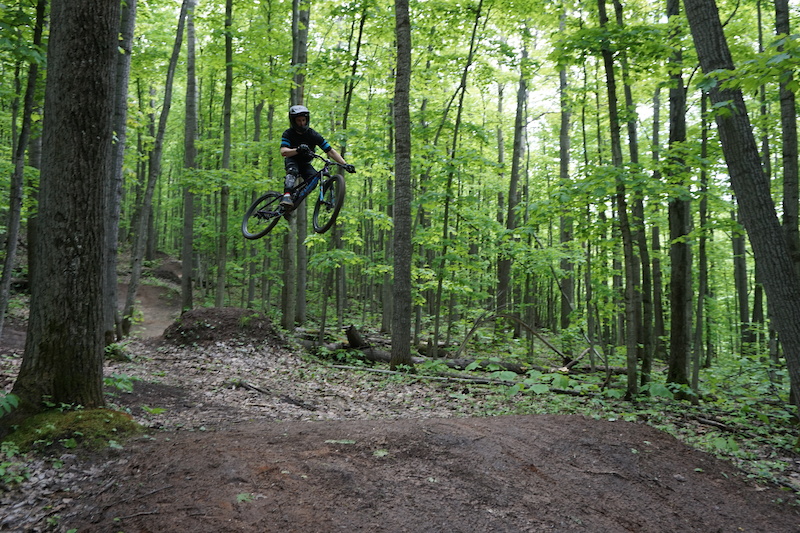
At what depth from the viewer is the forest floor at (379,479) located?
3356mm

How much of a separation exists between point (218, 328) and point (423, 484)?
9346 millimetres

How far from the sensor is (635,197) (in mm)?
8172

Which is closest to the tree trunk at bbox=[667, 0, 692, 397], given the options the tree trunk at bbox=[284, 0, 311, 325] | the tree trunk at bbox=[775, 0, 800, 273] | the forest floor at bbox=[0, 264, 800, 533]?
the tree trunk at bbox=[775, 0, 800, 273]

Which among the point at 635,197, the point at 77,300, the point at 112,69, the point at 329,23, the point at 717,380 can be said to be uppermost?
the point at 329,23

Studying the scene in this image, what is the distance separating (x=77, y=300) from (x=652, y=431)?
22.7 feet

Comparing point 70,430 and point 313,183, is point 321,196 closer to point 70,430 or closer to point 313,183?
point 313,183

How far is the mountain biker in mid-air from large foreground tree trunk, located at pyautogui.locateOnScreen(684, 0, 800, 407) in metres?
4.76

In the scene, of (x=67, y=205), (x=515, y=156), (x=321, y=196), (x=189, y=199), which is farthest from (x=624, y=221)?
(x=189, y=199)

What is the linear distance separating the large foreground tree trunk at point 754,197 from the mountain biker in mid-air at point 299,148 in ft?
15.6

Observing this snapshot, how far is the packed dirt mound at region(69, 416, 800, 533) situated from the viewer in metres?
3.37

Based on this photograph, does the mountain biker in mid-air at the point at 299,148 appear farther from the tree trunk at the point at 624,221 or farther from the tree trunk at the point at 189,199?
the tree trunk at the point at 189,199

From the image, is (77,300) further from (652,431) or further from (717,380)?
(717,380)

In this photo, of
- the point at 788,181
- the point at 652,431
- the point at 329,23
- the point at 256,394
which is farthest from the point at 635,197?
the point at 329,23

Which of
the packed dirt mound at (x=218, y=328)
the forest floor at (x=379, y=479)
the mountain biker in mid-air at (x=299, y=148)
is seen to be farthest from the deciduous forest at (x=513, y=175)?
the mountain biker in mid-air at (x=299, y=148)
